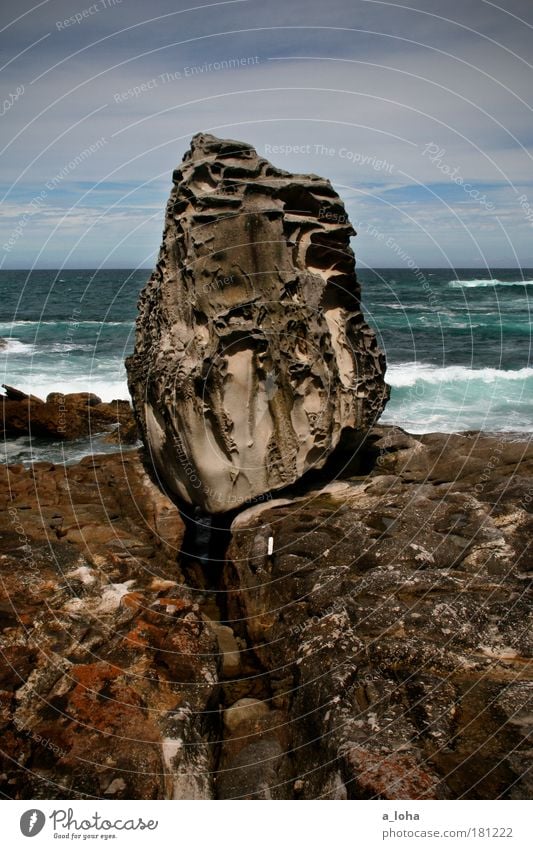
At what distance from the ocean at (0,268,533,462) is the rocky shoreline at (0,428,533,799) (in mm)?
2926

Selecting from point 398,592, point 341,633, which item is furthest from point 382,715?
point 398,592

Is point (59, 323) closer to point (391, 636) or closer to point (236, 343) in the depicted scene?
point (236, 343)

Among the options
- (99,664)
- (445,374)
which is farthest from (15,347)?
(99,664)

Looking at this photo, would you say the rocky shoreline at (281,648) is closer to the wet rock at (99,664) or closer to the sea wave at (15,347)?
the wet rock at (99,664)

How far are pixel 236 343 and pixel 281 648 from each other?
9.79ft

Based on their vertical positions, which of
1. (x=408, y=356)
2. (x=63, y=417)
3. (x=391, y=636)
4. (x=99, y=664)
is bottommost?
(x=99, y=664)

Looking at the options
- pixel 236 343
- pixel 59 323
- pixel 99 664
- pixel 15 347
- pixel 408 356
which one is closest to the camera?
pixel 99 664

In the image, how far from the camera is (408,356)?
23.8 meters

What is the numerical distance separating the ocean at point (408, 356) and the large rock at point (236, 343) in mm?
1484

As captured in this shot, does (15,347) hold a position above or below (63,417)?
above

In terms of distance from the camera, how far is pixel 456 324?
3206cm

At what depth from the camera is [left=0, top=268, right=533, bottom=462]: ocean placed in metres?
15.1

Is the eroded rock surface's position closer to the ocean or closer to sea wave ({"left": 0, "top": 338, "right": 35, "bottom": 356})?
the ocean

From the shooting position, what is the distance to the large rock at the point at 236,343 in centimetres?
656
